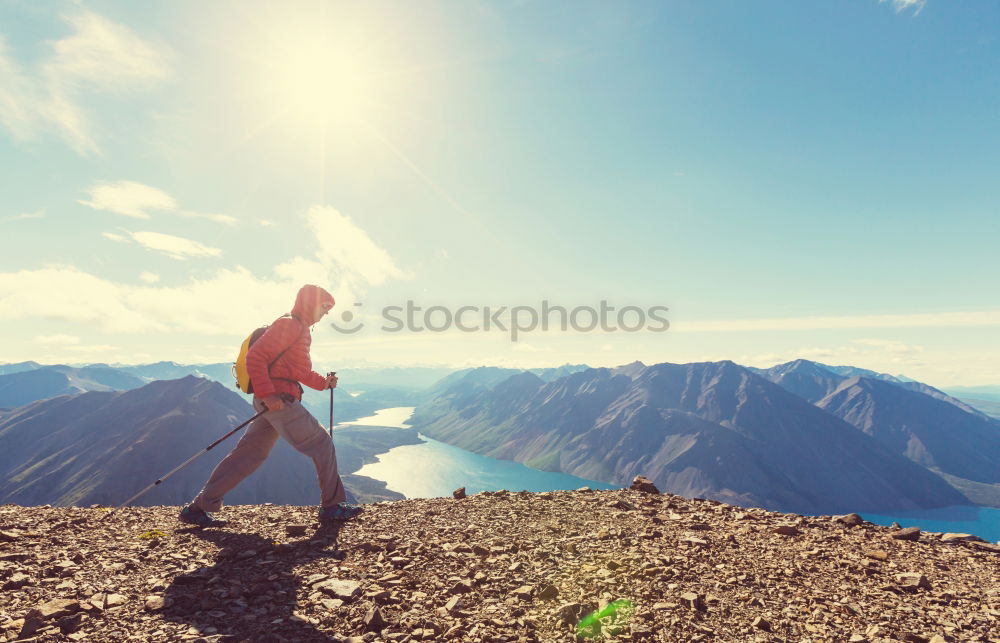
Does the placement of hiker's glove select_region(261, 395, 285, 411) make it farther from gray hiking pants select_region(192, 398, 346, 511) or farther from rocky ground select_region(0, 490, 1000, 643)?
rocky ground select_region(0, 490, 1000, 643)

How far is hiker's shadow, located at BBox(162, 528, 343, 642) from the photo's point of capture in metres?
4.65

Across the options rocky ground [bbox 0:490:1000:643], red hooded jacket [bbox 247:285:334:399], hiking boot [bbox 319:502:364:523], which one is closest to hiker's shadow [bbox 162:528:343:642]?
rocky ground [bbox 0:490:1000:643]

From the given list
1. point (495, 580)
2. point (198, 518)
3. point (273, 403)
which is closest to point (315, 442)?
point (273, 403)

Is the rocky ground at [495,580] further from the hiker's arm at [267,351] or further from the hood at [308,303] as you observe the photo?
the hood at [308,303]

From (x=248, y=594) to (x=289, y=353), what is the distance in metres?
→ 4.53

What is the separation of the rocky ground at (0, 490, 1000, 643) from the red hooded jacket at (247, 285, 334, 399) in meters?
2.66

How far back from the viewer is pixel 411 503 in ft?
35.3

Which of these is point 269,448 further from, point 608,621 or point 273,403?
point 608,621

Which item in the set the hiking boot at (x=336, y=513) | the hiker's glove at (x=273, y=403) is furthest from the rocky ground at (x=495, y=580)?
the hiker's glove at (x=273, y=403)

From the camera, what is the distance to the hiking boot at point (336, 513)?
892 centimetres

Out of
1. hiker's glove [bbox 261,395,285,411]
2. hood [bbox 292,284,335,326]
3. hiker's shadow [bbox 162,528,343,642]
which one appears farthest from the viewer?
hood [bbox 292,284,335,326]

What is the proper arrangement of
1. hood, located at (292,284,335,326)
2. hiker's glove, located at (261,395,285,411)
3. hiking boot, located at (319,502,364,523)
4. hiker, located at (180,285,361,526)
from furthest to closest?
hood, located at (292,284,335,326) → hiking boot, located at (319,502,364,523) → hiker, located at (180,285,361,526) → hiker's glove, located at (261,395,285,411)

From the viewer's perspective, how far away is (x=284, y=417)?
8.70m

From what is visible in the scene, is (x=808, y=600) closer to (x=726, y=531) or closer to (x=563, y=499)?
(x=726, y=531)
